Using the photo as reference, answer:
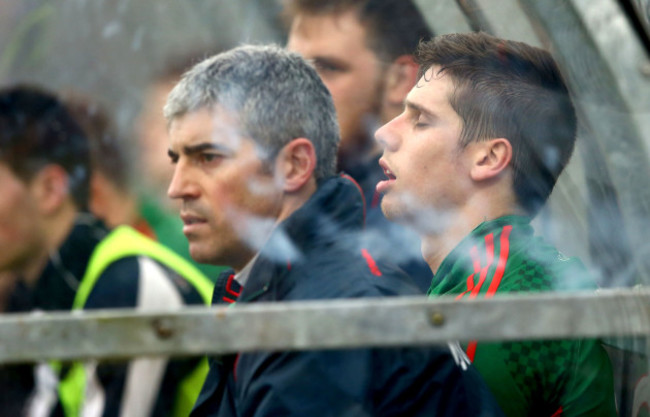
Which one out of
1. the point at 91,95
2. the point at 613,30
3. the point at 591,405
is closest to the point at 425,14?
the point at 613,30

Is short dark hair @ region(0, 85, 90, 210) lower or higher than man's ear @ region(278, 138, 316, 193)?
higher

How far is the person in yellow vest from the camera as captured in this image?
190cm

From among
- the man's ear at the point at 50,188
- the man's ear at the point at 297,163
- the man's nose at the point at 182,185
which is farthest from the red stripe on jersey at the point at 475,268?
the man's ear at the point at 50,188

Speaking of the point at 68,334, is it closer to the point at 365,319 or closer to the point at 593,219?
the point at 365,319

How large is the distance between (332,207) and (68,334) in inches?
25.6

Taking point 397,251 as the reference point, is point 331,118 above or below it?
above

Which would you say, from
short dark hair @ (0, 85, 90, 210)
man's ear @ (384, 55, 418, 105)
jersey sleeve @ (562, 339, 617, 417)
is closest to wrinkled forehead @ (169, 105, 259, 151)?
man's ear @ (384, 55, 418, 105)

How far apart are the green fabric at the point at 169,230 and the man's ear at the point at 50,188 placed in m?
0.18

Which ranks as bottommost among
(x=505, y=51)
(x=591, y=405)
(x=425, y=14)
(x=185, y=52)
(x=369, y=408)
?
(x=591, y=405)

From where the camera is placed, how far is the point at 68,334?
964mm

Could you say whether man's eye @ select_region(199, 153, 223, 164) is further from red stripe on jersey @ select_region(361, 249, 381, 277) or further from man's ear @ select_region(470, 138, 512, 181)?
man's ear @ select_region(470, 138, 512, 181)

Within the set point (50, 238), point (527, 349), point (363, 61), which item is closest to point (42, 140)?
point (50, 238)

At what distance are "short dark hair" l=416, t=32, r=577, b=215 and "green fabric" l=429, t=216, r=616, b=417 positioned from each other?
101mm

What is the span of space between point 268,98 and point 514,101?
0.42 metres
